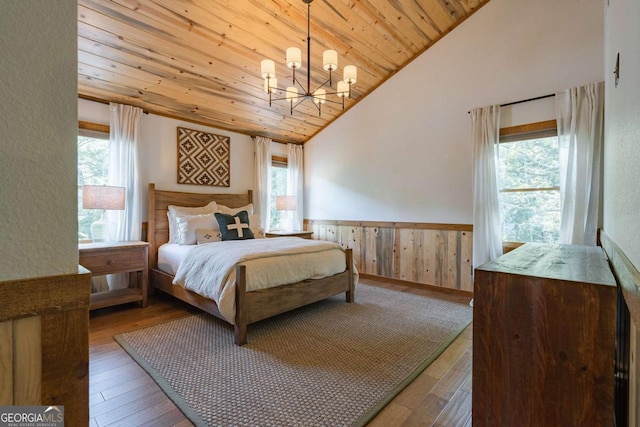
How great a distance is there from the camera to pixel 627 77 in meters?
1.10

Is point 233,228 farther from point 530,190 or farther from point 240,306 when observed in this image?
point 530,190

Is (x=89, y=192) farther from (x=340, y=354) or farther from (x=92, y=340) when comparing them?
(x=340, y=354)

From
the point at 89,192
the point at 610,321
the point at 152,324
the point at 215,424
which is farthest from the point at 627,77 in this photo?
the point at 89,192

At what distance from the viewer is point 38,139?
66 centimetres

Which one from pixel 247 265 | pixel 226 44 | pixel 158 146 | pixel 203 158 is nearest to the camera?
pixel 247 265

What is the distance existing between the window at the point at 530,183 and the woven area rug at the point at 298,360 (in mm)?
1147

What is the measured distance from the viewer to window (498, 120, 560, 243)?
3.01 meters

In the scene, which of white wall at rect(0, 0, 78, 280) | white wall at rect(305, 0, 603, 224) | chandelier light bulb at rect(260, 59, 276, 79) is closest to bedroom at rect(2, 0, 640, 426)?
white wall at rect(305, 0, 603, 224)

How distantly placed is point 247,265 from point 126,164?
2.17m

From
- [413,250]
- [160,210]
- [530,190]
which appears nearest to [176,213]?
[160,210]

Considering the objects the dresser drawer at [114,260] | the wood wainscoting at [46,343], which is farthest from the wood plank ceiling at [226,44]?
the wood wainscoting at [46,343]

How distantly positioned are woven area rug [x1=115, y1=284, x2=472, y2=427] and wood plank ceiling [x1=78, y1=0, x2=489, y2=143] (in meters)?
2.56

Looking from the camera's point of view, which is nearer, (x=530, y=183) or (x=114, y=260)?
(x=114, y=260)

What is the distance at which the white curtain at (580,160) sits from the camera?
2.67m
